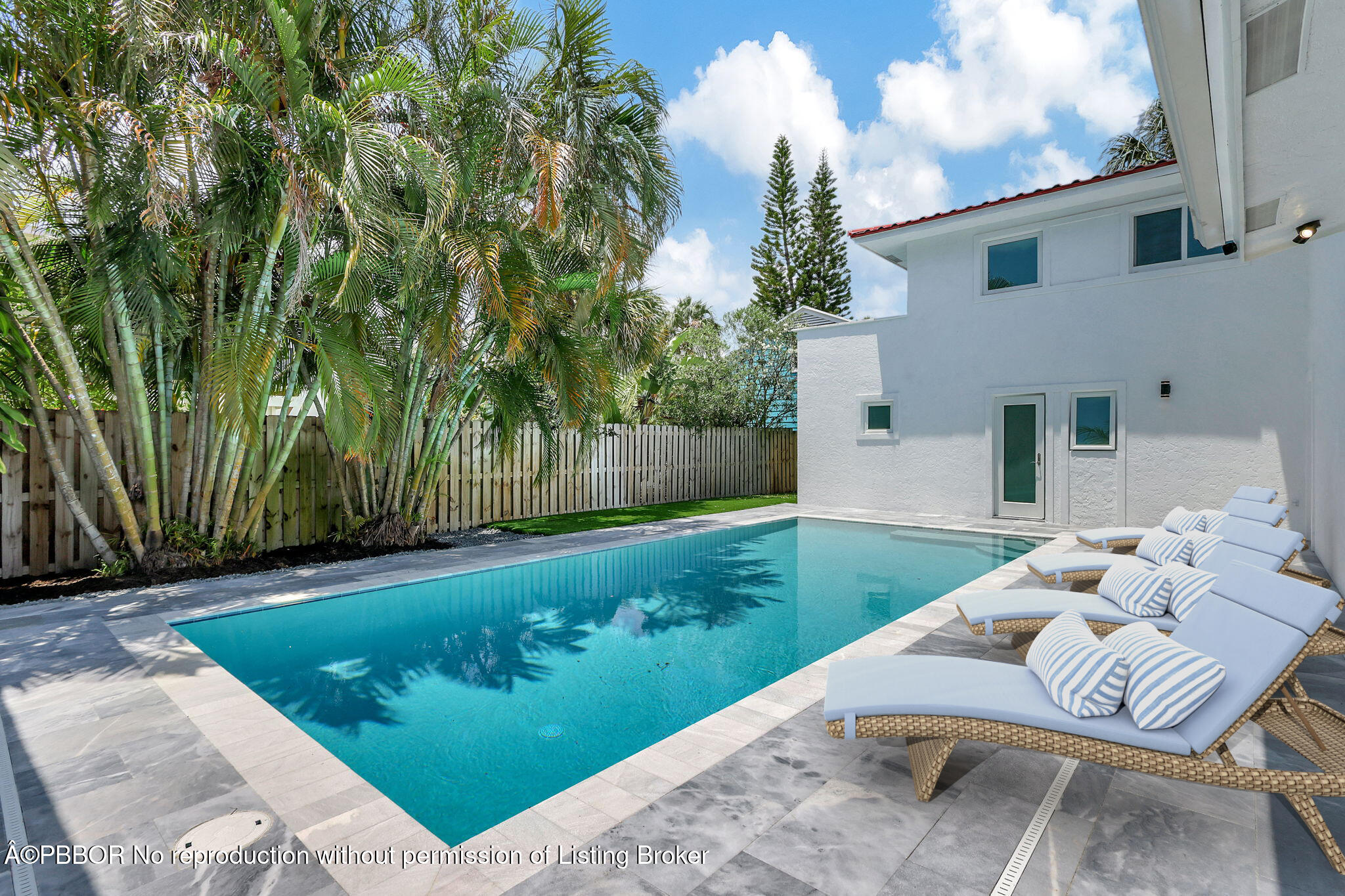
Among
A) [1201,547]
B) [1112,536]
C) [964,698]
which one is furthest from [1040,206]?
[964,698]

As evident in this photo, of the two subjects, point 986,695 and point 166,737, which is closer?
point 986,695

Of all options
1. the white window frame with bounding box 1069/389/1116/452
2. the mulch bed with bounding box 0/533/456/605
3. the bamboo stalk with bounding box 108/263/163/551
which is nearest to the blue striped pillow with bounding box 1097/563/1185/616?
the white window frame with bounding box 1069/389/1116/452

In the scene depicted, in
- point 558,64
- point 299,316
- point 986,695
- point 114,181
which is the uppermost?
point 558,64

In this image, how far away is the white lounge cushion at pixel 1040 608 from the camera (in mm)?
3961

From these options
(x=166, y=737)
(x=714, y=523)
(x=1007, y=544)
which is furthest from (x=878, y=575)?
(x=166, y=737)

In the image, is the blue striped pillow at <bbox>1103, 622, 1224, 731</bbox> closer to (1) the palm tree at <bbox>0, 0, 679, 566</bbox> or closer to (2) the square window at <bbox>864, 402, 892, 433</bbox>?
(1) the palm tree at <bbox>0, 0, 679, 566</bbox>

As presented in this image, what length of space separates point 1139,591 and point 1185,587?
24 centimetres

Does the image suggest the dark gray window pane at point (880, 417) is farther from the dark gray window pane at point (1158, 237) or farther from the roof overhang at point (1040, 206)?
the dark gray window pane at point (1158, 237)

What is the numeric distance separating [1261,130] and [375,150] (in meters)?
6.59

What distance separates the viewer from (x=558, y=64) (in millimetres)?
8312

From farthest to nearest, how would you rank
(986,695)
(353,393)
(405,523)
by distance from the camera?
(405,523), (353,393), (986,695)

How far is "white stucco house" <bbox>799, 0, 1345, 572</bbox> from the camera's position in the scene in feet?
23.9

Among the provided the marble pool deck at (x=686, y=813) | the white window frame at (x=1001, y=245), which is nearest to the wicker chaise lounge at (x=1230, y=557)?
the marble pool deck at (x=686, y=813)

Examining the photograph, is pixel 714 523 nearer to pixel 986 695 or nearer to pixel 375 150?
pixel 375 150
